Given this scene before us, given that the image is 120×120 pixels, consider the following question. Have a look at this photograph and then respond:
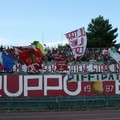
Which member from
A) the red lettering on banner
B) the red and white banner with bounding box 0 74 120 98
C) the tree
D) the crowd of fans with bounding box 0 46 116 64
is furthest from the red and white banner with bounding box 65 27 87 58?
the tree

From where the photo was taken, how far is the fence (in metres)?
23.8

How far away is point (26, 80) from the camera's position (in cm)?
2431

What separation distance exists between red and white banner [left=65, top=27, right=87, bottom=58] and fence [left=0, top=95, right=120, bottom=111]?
9131 mm

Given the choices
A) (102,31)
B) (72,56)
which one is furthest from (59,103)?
(102,31)

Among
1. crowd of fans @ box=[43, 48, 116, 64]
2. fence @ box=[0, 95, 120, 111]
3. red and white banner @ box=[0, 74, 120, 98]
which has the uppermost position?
crowd of fans @ box=[43, 48, 116, 64]

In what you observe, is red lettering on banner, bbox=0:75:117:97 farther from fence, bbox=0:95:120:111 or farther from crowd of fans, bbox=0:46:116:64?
crowd of fans, bbox=0:46:116:64

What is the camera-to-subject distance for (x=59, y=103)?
24.2 meters

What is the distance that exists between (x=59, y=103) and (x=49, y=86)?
1.16 meters

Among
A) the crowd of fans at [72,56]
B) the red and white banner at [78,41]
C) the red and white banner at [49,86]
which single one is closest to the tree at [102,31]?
the crowd of fans at [72,56]

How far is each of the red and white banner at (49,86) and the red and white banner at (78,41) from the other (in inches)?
343

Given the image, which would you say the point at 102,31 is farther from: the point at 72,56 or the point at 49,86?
the point at 49,86

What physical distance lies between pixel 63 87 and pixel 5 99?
11.2 ft

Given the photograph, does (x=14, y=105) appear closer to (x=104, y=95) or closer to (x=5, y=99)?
(x=5, y=99)

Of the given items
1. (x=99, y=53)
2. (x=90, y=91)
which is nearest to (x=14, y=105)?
(x=90, y=91)
